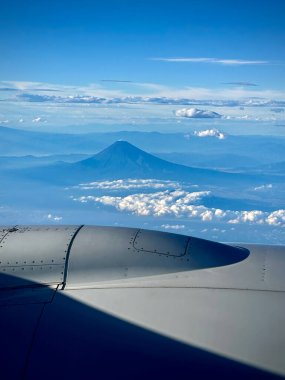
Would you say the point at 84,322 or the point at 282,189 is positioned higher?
the point at 84,322

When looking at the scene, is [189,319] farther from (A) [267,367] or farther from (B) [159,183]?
(B) [159,183]

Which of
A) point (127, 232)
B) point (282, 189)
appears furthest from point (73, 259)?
point (282, 189)

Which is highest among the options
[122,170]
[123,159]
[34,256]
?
[34,256]

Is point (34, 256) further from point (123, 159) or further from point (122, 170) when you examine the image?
point (123, 159)

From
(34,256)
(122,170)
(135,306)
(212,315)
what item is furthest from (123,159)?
(212,315)

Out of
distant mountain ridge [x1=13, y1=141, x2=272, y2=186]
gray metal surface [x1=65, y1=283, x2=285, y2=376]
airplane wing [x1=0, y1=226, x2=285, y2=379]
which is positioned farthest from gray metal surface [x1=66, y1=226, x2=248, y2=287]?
distant mountain ridge [x1=13, y1=141, x2=272, y2=186]

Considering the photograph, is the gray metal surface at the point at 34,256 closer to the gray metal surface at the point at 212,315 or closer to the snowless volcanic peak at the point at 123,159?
the gray metal surface at the point at 212,315

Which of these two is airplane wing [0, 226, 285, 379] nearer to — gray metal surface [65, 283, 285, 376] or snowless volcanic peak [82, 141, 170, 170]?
gray metal surface [65, 283, 285, 376]
